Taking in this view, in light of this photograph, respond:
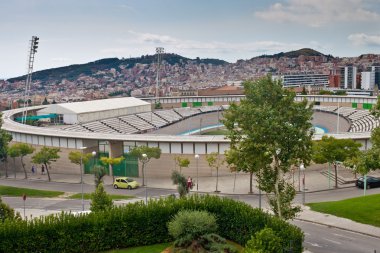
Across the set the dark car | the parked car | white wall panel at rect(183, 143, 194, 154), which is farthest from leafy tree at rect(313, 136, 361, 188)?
the parked car

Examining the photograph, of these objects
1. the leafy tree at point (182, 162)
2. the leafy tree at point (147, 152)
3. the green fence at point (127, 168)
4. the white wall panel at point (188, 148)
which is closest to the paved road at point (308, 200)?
the leafy tree at point (182, 162)

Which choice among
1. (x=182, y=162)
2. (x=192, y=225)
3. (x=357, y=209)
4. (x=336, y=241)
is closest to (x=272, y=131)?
(x=192, y=225)

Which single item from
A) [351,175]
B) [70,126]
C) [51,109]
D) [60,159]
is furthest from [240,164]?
[51,109]

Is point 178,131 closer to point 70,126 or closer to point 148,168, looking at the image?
point 70,126

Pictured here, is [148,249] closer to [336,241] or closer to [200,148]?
Answer: [336,241]

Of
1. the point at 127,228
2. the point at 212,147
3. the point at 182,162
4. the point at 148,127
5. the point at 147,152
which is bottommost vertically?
the point at 148,127

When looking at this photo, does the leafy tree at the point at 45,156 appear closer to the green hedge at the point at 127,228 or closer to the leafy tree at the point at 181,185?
the leafy tree at the point at 181,185
